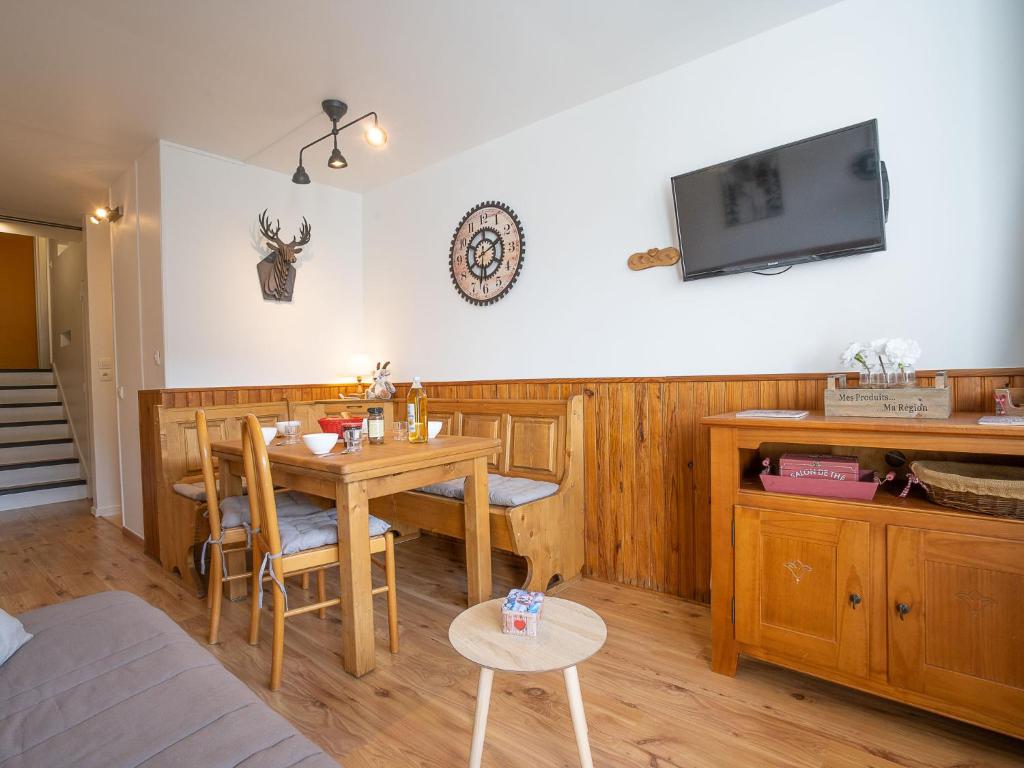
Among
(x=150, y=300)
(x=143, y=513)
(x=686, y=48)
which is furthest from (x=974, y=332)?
(x=143, y=513)

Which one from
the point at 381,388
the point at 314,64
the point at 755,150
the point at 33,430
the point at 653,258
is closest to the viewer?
the point at 755,150

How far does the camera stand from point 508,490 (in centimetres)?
271

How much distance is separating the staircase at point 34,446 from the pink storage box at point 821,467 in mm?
6382

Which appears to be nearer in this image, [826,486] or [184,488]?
[826,486]

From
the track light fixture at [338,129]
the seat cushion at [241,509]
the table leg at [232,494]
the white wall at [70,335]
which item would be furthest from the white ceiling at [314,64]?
the white wall at [70,335]

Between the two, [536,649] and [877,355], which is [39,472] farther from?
[877,355]

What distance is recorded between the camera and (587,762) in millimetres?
1374

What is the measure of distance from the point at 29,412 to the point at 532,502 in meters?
6.54

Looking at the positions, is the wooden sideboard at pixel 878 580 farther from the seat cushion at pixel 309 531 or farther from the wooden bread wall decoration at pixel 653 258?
the seat cushion at pixel 309 531

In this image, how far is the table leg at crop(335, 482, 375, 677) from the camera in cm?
195

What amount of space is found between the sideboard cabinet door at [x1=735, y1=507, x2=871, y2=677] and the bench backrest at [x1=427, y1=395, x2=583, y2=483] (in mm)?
1106

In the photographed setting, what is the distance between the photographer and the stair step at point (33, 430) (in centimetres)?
561

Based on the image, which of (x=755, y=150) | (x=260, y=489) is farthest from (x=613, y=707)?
(x=755, y=150)

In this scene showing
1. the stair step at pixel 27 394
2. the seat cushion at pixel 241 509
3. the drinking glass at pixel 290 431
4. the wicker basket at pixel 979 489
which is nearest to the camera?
the wicker basket at pixel 979 489
